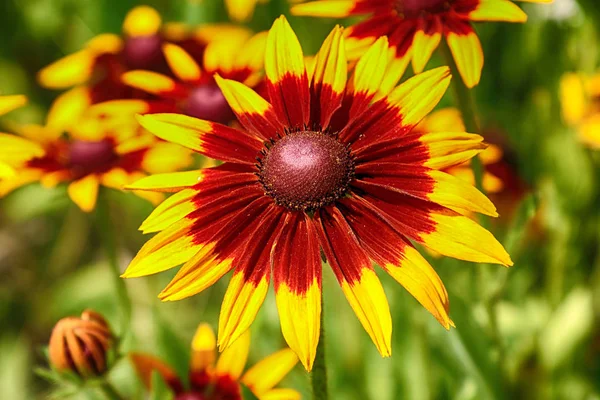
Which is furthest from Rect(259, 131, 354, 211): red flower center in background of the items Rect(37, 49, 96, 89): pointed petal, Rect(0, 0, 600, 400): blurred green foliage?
Rect(37, 49, 96, 89): pointed petal

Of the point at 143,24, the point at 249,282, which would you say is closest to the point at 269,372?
the point at 249,282

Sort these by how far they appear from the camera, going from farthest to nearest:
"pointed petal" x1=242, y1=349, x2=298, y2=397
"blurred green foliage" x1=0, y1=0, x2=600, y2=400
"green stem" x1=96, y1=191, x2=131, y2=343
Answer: "blurred green foliage" x1=0, y1=0, x2=600, y2=400 → "green stem" x1=96, y1=191, x2=131, y2=343 → "pointed petal" x1=242, y1=349, x2=298, y2=397

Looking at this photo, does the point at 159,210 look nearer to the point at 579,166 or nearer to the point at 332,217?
the point at 332,217

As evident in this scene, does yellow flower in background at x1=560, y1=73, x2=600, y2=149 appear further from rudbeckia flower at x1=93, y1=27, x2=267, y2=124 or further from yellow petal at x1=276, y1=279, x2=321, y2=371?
yellow petal at x1=276, y1=279, x2=321, y2=371

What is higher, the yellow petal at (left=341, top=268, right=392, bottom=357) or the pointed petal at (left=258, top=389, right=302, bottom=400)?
the yellow petal at (left=341, top=268, right=392, bottom=357)

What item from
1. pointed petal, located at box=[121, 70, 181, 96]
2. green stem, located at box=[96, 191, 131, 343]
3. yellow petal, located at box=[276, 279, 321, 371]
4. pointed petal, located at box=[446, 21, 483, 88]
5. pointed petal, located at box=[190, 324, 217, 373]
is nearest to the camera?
yellow petal, located at box=[276, 279, 321, 371]

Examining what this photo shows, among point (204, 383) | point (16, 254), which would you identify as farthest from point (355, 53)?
point (16, 254)

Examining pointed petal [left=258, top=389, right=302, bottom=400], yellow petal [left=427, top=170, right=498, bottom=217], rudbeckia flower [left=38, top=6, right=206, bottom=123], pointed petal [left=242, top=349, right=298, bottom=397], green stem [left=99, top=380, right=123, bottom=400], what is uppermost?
rudbeckia flower [left=38, top=6, right=206, bottom=123]
